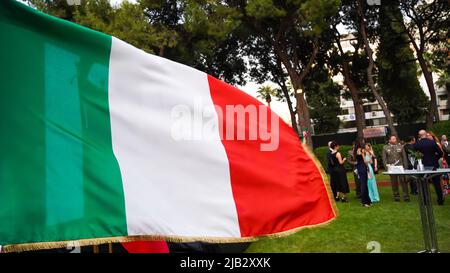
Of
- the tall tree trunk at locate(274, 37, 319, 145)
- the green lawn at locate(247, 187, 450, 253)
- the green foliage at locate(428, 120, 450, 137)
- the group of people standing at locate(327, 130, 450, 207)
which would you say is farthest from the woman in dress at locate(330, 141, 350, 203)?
the green foliage at locate(428, 120, 450, 137)

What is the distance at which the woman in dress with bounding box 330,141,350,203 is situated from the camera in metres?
10.2

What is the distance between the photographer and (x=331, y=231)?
272 inches

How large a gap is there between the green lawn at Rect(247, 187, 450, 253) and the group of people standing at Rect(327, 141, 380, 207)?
0.87 m

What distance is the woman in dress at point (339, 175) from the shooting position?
10164 millimetres

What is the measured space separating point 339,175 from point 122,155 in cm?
892

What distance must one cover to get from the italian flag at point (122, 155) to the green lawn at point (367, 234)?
13.3 ft

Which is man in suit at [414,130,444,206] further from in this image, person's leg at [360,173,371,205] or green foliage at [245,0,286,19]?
green foliage at [245,0,286,19]

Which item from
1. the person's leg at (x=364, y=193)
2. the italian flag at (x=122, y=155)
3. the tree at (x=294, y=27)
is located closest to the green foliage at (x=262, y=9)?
the tree at (x=294, y=27)

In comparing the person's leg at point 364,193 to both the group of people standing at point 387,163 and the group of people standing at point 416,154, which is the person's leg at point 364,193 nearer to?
the group of people standing at point 387,163

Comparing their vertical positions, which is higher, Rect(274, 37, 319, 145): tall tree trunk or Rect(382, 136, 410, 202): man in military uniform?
Rect(274, 37, 319, 145): tall tree trunk

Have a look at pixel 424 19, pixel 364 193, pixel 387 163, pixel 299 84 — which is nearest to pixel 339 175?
pixel 364 193

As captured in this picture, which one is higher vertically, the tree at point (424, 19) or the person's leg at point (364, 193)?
the tree at point (424, 19)

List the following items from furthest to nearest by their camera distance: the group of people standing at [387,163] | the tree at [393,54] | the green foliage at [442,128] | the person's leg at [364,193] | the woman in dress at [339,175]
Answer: the tree at [393,54] → the green foliage at [442,128] → the woman in dress at [339,175] → the person's leg at [364,193] → the group of people standing at [387,163]
